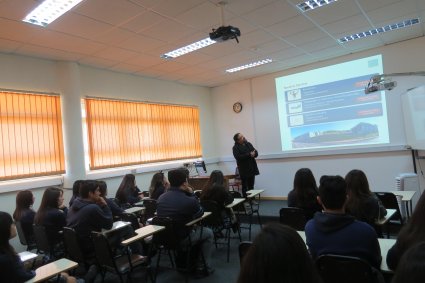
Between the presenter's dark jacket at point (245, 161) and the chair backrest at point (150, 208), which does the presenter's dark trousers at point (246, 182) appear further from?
the chair backrest at point (150, 208)

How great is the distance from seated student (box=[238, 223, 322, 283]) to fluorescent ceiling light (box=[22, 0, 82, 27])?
138 inches

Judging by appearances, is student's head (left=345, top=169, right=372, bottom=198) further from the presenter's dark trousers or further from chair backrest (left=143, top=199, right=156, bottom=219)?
the presenter's dark trousers

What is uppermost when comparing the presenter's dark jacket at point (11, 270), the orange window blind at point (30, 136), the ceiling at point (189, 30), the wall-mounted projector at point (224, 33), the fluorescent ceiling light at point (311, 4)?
the fluorescent ceiling light at point (311, 4)

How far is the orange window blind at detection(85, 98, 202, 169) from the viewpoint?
585cm

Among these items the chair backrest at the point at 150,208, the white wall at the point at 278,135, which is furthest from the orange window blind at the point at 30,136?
the white wall at the point at 278,135

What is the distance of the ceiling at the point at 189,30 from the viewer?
12.1 ft

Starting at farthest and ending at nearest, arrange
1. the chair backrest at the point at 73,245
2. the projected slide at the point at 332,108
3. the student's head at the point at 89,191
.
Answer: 1. the projected slide at the point at 332,108
2. the student's head at the point at 89,191
3. the chair backrest at the point at 73,245

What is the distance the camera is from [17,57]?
474 centimetres

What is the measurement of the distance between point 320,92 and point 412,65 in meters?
1.76

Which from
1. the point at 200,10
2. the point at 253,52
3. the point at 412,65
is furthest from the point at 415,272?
the point at 412,65

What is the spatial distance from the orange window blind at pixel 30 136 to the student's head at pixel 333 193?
4603 mm

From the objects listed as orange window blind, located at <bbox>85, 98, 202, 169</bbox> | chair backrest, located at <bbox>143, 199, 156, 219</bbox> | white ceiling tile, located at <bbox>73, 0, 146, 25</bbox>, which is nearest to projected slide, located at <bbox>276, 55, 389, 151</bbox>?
orange window blind, located at <bbox>85, 98, 202, 169</bbox>

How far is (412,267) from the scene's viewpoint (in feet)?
2.27

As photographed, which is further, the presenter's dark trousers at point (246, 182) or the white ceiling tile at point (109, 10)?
the presenter's dark trousers at point (246, 182)
